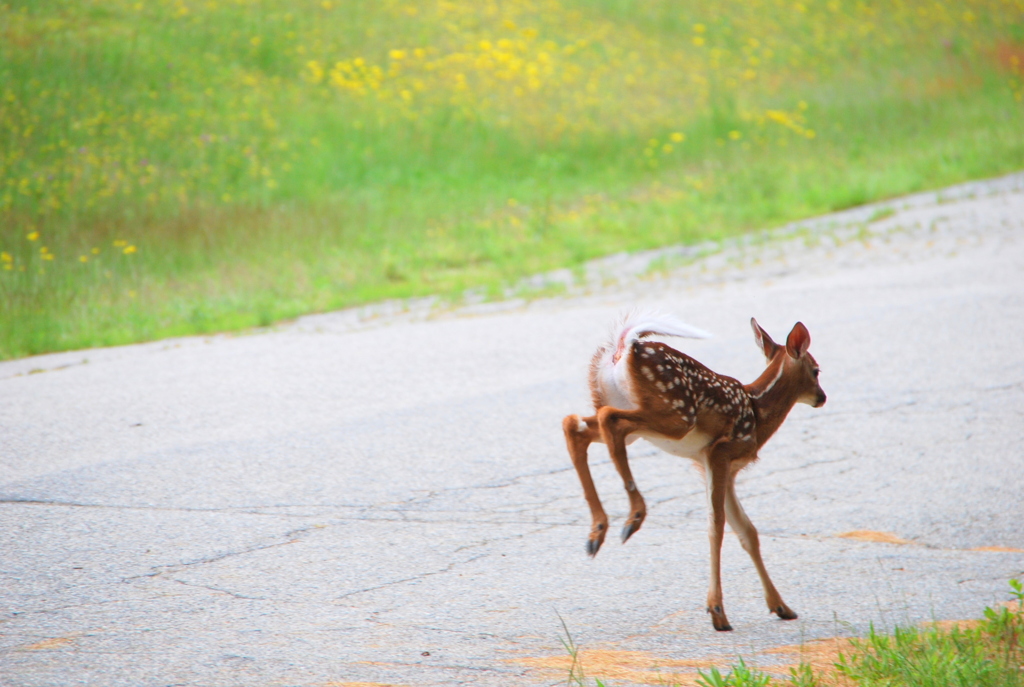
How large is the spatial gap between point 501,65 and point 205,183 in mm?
8871

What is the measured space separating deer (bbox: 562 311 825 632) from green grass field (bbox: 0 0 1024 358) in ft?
23.8

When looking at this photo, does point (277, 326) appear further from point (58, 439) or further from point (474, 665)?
point (474, 665)

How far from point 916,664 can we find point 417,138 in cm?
1754

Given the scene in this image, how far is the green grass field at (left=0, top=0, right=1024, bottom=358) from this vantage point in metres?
12.8

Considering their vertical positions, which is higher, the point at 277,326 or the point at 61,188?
the point at 277,326

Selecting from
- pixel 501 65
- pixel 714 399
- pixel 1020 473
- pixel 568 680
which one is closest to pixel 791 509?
pixel 1020 473

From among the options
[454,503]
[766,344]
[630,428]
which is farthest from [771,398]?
[454,503]

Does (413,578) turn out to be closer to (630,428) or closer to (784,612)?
(630,428)

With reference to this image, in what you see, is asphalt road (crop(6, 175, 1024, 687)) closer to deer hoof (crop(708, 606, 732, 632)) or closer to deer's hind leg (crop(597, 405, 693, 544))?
deer hoof (crop(708, 606, 732, 632))

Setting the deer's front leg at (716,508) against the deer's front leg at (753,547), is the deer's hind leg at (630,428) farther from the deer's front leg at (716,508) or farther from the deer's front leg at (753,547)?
the deer's front leg at (753,547)

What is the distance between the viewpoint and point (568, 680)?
11.2 feet

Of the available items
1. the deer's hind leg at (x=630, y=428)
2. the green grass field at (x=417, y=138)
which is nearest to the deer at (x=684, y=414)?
the deer's hind leg at (x=630, y=428)

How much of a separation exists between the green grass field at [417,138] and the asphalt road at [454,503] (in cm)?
263

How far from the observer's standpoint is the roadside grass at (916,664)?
3.25m
